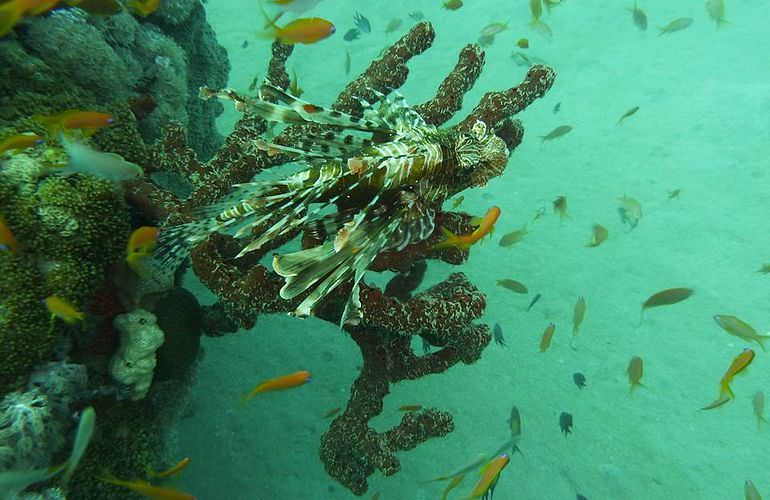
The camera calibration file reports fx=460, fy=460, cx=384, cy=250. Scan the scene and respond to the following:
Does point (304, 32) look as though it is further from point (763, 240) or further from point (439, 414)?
point (763, 240)

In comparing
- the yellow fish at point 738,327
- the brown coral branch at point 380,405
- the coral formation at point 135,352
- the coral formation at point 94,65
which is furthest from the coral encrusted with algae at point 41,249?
→ the yellow fish at point 738,327

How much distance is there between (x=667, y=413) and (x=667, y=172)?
4.66 meters

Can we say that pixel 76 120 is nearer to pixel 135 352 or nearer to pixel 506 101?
pixel 135 352

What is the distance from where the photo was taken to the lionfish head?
2.49 m

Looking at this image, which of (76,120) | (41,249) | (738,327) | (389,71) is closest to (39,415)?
(41,249)

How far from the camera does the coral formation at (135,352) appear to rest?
103 inches

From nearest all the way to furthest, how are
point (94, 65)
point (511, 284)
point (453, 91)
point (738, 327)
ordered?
point (94, 65), point (453, 91), point (738, 327), point (511, 284)

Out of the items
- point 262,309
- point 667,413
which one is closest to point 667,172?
point 667,413

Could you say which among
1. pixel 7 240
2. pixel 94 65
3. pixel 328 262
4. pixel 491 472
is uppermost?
pixel 94 65

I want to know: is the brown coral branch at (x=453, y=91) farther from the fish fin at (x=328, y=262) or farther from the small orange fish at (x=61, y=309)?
the small orange fish at (x=61, y=309)

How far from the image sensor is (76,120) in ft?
8.10

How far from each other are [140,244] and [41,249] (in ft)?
1.52

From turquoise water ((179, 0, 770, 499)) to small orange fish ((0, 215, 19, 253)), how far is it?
266 centimetres

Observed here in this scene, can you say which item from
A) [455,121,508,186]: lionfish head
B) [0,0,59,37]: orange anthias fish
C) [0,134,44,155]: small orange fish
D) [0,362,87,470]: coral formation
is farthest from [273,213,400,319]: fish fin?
[0,0,59,37]: orange anthias fish
